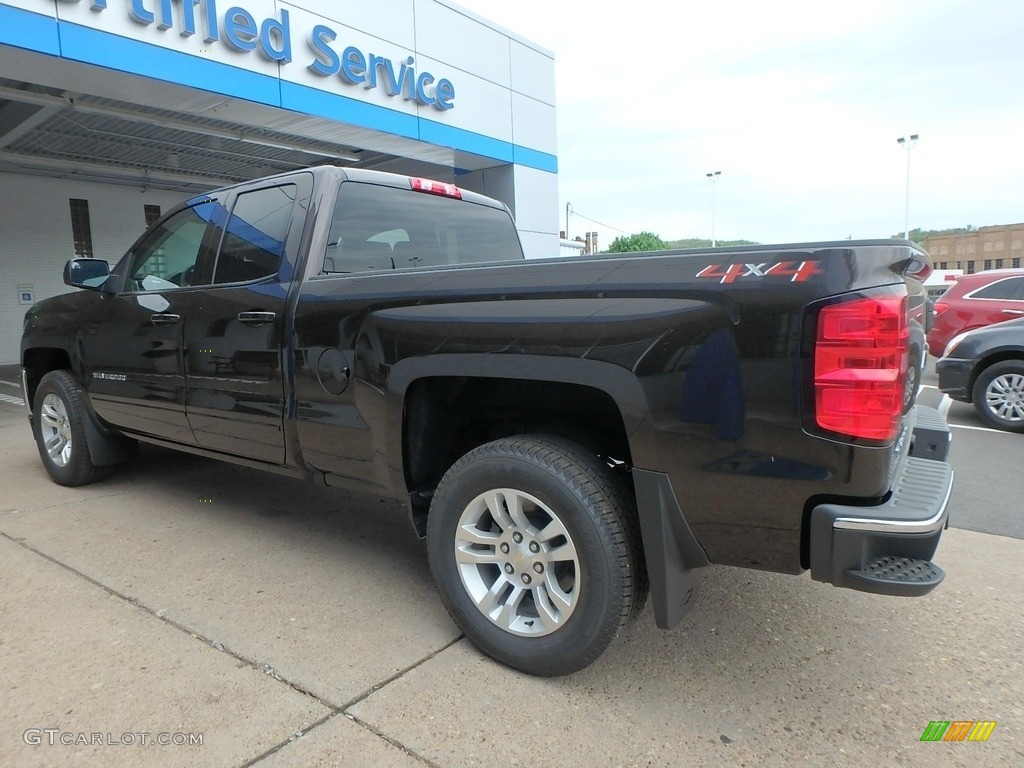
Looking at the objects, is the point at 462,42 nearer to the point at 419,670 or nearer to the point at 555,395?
the point at 555,395

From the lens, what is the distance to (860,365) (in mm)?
1799

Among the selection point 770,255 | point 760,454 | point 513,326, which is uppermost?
point 770,255

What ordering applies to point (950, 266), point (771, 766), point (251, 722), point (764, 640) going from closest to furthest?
point (771, 766) < point (251, 722) < point (764, 640) < point (950, 266)

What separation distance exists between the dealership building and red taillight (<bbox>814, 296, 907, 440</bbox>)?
9.06 meters

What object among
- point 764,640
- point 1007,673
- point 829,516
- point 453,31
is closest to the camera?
point 829,516

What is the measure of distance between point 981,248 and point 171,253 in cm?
5844

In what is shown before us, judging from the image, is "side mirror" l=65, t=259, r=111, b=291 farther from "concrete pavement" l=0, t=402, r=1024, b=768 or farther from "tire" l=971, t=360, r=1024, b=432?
"tire" l=971, t=360, r=1024, b=432

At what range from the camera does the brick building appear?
47.1 meters

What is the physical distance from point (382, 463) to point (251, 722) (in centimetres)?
105

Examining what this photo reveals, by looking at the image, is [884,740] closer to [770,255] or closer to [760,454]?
[760,454]

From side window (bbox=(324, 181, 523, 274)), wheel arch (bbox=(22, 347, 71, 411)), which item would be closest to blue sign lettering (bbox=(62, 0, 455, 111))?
wheel arch (bbox=(22, 347, 71, 411))

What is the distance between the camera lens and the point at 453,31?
13.2m

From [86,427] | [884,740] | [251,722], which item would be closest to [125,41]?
[86,427]

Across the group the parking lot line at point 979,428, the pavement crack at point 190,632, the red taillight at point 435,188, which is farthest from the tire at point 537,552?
the parking lot line at point 979,428
